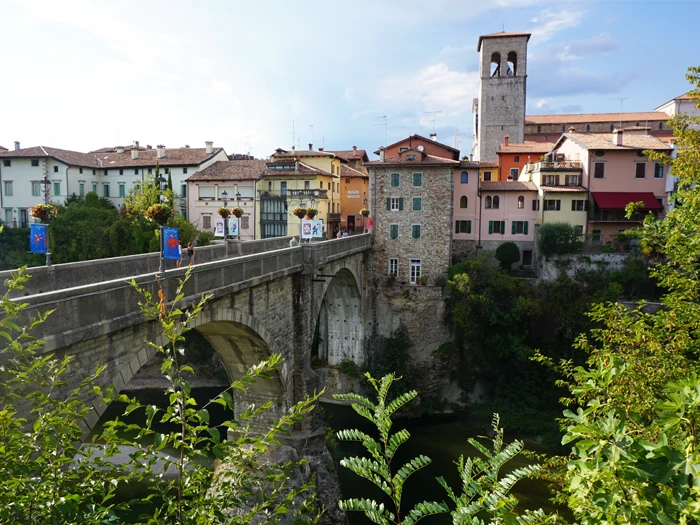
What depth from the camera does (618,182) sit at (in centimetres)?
3553

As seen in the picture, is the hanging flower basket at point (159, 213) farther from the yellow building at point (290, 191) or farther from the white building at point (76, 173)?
the white building at point (76, 173)

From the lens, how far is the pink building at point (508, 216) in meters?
37.2

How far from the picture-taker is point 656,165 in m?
34.9

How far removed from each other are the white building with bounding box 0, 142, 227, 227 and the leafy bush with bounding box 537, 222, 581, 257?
32.6 meters

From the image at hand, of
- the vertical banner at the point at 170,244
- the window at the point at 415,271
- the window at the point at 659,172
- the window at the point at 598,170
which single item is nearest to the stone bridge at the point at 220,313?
the vertical banner at the point at 170,244

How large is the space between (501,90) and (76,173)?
43.9 m

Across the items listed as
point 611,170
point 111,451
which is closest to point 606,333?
point 111,451

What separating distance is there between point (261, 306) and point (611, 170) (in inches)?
1142

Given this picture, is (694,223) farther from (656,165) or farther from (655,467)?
(656,165)

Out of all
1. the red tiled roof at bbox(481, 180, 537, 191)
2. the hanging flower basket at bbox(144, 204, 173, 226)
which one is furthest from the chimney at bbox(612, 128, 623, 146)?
the hanging flower basket at bbox(144, 204, 173, 226)

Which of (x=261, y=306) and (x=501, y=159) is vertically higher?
(x=501, y=159)

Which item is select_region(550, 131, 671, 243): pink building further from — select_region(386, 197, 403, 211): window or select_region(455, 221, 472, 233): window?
select_region(386, 197, 403, 211): window

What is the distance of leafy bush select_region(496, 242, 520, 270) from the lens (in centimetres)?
3638

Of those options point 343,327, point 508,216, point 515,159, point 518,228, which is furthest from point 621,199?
point 343,327
